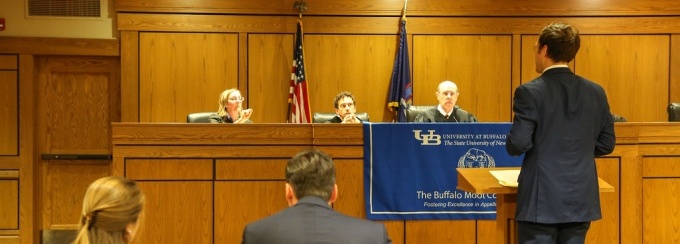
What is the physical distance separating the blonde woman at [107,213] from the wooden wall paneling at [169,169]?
2.77 m

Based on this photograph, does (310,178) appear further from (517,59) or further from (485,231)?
(517,59)

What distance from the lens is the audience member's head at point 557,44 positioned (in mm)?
2809

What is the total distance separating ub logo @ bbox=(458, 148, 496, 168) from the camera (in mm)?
4605

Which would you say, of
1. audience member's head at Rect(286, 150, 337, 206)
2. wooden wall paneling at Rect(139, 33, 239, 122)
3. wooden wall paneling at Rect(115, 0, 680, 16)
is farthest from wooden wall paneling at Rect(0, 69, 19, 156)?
audience member's head at Rect(286, 150, 337, 206)

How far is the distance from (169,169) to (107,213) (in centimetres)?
284

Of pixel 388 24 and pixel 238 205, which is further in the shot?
pixel 388 24

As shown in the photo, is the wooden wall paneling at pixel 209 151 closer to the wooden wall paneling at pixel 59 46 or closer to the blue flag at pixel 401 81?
the blue flag at pixel 401 81

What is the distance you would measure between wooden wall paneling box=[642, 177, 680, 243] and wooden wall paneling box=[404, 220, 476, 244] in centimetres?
113

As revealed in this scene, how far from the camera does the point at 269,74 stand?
24.7ft

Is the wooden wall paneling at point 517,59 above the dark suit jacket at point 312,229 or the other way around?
above

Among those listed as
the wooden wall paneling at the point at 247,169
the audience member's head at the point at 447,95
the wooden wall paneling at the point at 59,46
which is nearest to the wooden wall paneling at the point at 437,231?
the wooden wall paneling at the point at 247,169

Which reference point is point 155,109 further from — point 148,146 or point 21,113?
point 148,146

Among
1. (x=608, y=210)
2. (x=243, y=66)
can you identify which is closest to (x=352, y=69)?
(x=243, y=66)

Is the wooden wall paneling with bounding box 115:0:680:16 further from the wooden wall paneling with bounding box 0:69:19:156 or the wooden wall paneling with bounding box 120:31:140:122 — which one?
the wooden wall paneling with bounding box 0:69:19:156
